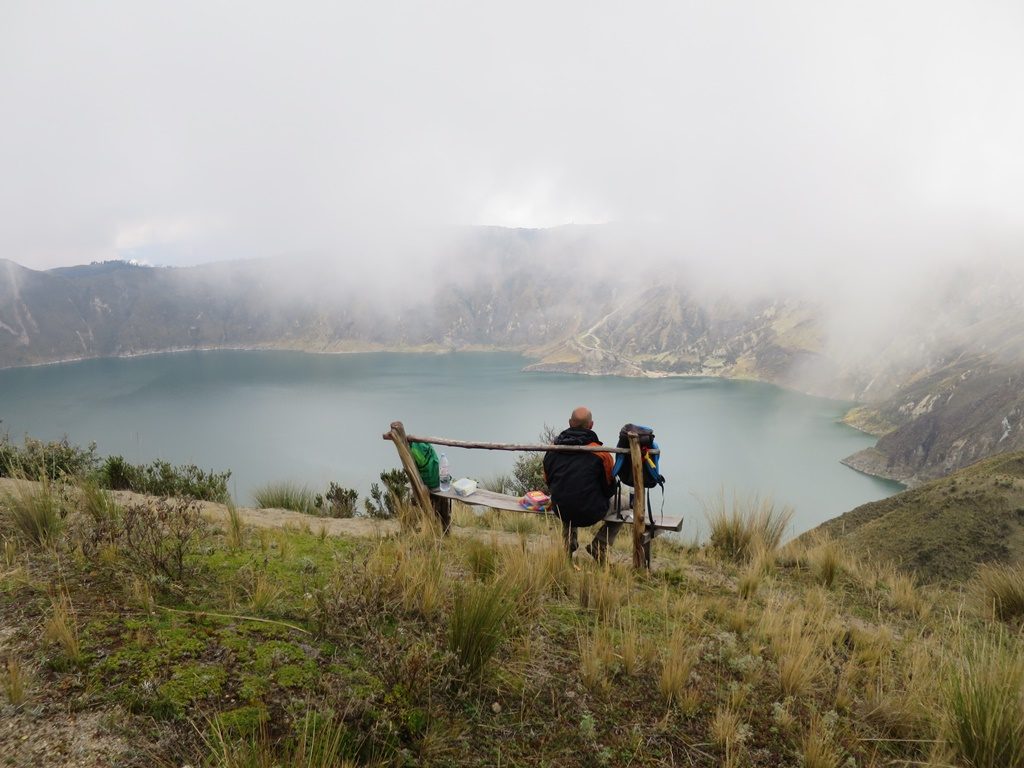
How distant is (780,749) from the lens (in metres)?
2.45

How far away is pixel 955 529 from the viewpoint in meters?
9.62

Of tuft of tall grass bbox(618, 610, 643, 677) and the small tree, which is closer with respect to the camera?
tuft of tall grass bbox(618, 610, 643, 677)

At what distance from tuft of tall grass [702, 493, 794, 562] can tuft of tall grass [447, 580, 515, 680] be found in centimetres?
417

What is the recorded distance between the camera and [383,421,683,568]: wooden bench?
4410 millimetres

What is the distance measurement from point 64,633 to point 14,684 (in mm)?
322

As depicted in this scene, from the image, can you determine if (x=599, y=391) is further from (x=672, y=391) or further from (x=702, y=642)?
(x=702, y=642)

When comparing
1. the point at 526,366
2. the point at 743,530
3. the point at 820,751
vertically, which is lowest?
the point at 526,366

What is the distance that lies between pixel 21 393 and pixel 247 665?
125642mm

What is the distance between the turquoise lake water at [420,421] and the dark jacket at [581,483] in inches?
476

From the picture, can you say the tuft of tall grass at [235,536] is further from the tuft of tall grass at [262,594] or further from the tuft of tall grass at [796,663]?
the tuft of tall grass at [796,663]

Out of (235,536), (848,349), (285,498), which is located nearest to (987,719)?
(235,536)

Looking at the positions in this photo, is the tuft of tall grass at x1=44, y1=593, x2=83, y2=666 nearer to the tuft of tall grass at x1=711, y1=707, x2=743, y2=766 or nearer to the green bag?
the tuft of tall grass at x1=711, y1=707, x2=743, y2=766

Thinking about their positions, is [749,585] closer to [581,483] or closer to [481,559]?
[581,483]

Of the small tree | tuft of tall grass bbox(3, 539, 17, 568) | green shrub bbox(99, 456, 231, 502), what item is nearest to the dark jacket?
tuft of tall grass bbox(3, 539, 17, 568)
